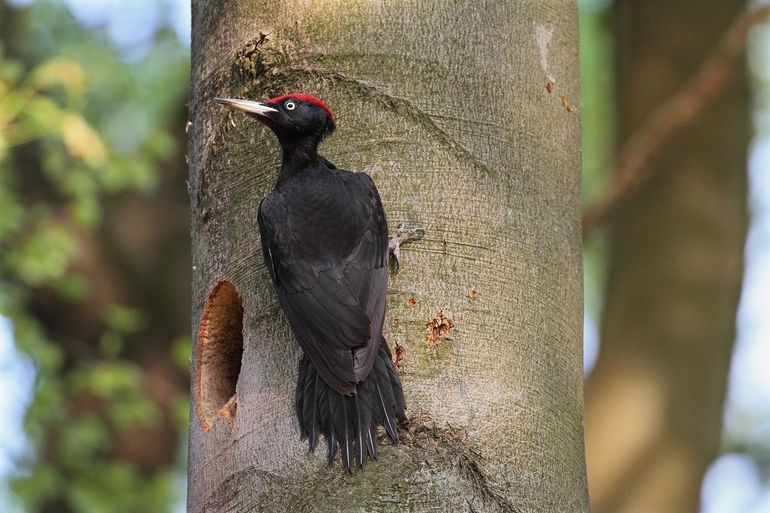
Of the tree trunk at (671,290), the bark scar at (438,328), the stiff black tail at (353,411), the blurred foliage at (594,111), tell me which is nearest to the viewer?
the stiff black tail at (353,411)

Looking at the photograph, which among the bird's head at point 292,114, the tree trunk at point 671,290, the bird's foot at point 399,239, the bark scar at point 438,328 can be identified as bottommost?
the tree trunk at point 671,290

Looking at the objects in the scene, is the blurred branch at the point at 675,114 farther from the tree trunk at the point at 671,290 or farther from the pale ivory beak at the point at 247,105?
the pale ivory beak at the point at 247,105

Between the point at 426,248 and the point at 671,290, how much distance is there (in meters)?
3.78

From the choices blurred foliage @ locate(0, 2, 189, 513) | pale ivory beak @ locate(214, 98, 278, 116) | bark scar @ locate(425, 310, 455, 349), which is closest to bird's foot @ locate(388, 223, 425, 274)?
bark scar @ locate(425, 310, 455, 349)

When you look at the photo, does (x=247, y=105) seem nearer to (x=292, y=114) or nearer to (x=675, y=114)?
(x=292, y=114)

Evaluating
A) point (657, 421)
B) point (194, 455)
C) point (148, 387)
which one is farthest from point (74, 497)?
point (194, 455)

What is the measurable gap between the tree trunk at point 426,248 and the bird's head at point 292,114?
3cm

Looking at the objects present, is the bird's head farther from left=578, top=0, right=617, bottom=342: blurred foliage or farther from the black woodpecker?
left=578, top=0, right=617, bottom=342: blurred foliage

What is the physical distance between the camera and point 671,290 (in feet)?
20.3

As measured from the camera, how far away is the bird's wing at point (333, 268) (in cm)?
270

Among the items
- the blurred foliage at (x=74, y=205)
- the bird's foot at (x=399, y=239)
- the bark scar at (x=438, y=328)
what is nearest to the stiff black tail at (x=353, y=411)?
the bark scar at (x=438, y=328)

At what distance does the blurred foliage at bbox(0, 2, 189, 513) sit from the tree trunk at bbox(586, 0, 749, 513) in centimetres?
242

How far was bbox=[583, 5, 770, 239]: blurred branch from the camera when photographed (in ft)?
19.9

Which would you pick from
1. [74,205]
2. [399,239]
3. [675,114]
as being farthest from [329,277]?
[74,205]
